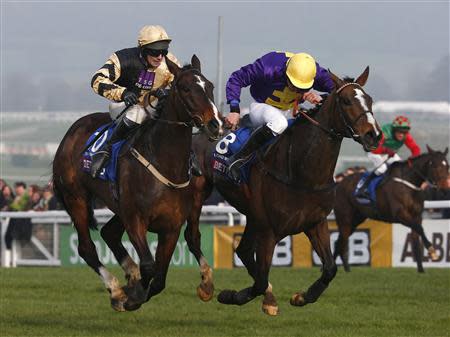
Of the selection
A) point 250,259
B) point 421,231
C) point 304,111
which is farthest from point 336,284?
point 304,111

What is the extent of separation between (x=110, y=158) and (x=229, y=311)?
284 centimetres

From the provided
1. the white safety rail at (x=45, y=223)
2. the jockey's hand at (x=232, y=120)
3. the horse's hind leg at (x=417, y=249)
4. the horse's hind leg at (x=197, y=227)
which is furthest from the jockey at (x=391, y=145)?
the jockey's hand at (x=232, y=120)

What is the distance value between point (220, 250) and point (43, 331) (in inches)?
335

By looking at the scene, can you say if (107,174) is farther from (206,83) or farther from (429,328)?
(429,328)

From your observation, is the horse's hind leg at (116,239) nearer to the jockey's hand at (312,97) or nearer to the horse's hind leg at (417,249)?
the jockey's hand at (312,97)

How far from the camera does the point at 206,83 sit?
29.5ft

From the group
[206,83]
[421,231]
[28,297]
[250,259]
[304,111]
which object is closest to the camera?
[206,83]

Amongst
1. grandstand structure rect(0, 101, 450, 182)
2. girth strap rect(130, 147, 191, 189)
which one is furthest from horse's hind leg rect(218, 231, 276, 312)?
grandstand structure rect(0, 101, 450, 182)

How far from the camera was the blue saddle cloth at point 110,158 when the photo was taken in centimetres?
983

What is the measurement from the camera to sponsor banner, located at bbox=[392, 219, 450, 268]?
18578 mm

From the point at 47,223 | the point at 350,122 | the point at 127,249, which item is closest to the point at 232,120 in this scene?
the point at 350,122

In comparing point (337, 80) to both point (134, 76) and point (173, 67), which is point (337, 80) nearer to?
point (173, 67)

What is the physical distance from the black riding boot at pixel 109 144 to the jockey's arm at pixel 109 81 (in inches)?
8.8

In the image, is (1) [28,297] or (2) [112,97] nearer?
(2) [112,97]
